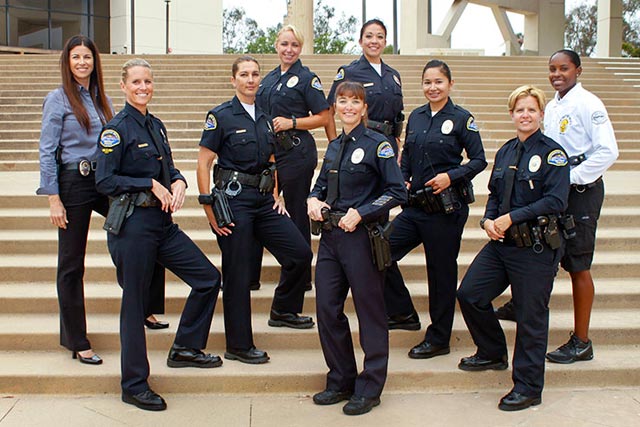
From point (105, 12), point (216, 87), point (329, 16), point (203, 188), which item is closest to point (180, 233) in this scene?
point (203, 188)

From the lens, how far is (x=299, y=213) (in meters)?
5.14

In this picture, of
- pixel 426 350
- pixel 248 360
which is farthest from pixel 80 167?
pixel 426 350

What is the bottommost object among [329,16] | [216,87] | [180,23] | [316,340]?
[316,340]

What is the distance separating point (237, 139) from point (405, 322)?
178 cm

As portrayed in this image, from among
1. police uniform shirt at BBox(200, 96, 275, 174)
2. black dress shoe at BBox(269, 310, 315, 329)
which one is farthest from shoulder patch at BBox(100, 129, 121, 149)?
A: black dress shoe at BBox(269, 310, 315, 329)

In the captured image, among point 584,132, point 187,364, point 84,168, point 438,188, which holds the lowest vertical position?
point 187,364

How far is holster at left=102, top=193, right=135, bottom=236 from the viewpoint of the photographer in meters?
3.98

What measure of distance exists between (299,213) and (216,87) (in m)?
7.86

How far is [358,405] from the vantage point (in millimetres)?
4066

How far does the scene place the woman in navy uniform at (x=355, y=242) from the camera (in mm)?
4004

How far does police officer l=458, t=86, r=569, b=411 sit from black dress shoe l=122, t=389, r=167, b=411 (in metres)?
1.96

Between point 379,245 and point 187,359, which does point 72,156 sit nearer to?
point 187,359

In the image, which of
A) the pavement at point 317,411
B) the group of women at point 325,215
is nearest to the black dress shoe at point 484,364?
the group of women at point 325,215

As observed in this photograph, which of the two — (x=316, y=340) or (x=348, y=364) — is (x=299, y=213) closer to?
(x=316, y=340)
